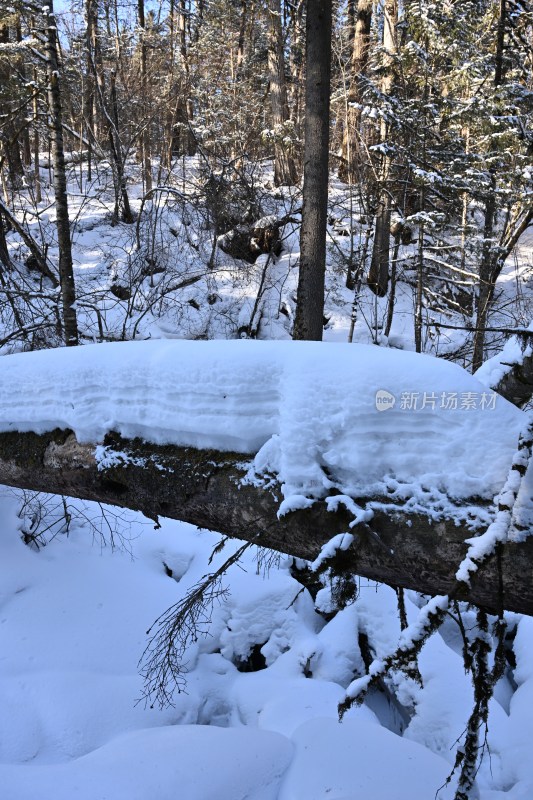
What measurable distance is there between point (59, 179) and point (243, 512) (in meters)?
4.61

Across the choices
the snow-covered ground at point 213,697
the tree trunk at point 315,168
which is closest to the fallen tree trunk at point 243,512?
the snow-covered ground at point 213,697

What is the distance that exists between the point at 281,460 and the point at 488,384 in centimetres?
77

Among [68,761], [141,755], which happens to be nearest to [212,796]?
[141,755]

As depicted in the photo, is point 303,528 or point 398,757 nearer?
point 303,528

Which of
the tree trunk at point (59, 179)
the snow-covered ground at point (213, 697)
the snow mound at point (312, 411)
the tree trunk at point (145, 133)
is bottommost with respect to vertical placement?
the snow-covered ground at point (213, 697)

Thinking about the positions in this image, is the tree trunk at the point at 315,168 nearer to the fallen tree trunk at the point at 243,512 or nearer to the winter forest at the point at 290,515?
the winter forest at the point at 290,515

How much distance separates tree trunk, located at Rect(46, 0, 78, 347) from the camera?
4957mm

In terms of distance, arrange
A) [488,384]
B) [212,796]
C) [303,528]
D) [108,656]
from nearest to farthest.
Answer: [488,384] < [303,528] < [212,796] < [108,656]

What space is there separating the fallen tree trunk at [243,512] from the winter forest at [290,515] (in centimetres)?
1

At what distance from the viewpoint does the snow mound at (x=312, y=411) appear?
1.68m

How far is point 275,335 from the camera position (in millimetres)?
10281

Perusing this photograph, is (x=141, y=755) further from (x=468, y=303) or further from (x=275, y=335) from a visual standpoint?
(x=468, y=303)

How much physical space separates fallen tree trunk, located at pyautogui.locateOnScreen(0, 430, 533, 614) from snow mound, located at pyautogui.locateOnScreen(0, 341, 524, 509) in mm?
83

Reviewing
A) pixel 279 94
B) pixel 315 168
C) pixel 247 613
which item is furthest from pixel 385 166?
pixel 247 613
